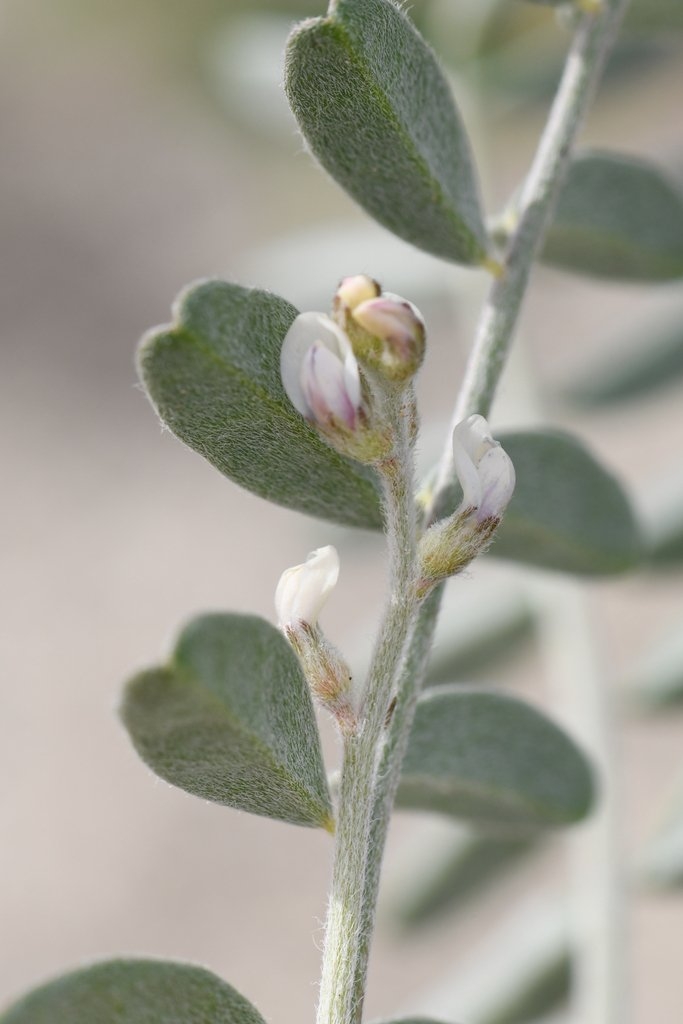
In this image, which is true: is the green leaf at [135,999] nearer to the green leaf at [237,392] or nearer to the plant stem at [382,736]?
the plant stem at [382,736]

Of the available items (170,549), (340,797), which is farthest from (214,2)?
(170,549)

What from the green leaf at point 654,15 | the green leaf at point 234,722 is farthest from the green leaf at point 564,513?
the green leaf at point 654,15

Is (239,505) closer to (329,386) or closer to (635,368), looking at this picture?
(635,368)

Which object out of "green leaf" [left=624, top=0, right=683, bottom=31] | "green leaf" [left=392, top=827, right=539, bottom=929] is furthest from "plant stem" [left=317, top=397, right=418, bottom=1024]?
"green leaf" [left=392, top=827, right=539, bottom=929]

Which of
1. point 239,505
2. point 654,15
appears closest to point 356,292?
point 654,15

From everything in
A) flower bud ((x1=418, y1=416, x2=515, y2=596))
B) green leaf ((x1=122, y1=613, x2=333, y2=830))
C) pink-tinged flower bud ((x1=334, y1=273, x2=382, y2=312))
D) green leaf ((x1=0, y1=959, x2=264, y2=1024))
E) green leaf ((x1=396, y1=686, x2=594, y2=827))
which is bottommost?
green leaf ((x1=0, y1=959, x2=264, y2=1024))

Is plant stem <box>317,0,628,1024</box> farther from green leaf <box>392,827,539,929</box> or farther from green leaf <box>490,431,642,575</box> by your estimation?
green leaf <box>392,827,539,929</box>
